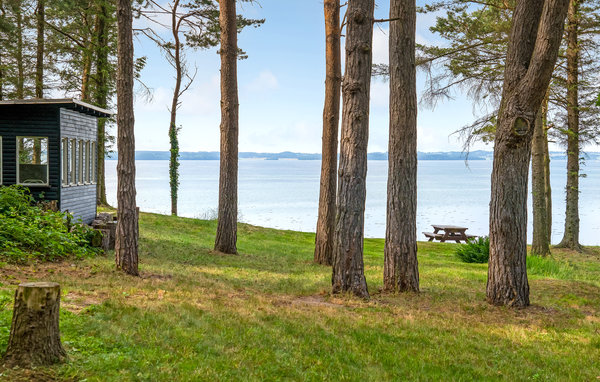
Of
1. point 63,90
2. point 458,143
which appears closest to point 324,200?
point 458,143

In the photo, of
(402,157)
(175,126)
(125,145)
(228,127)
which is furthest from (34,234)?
(175,126)

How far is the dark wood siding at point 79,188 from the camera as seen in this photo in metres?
15.3

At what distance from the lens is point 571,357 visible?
5.64 m

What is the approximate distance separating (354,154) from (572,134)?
584 inches

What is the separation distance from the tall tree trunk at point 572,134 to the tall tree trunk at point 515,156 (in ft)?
42.9

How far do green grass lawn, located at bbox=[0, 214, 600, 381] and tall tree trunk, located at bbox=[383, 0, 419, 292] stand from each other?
549 mm

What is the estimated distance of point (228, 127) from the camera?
1467 cm

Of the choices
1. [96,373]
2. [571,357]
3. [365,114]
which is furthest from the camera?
[365,114]

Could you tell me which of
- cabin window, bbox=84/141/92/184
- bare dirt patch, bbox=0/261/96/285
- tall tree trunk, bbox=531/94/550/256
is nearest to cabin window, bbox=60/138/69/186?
cabin window, bbox=84/141/92/184

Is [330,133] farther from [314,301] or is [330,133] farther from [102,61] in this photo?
[102,61]

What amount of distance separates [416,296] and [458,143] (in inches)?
437

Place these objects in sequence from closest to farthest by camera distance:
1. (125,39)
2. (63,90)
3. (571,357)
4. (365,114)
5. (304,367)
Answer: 1. (304,367)
2. (571,357)
3. (365,114)
4. (125,39)
5. (63,90)

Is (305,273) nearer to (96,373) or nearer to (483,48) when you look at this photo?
(96,373)

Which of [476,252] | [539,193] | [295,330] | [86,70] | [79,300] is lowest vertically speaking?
[476,252]
